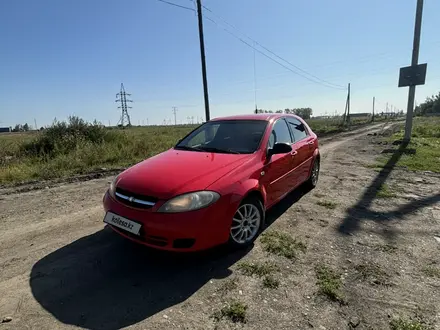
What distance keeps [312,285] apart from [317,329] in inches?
22.8

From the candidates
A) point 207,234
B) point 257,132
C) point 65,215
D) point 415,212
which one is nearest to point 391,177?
point 415,212

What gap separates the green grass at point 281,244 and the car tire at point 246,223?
185 mm

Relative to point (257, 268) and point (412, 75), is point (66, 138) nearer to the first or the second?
point (257, 268)

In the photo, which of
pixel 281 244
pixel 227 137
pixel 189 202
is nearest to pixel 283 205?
pixel 281 244

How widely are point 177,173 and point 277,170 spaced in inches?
60.7

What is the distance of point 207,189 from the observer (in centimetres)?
293

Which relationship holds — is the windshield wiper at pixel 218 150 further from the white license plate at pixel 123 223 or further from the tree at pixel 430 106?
the tree at pixel 430 106

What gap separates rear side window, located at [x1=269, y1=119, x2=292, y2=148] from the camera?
421cm

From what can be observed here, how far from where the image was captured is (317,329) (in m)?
2.20

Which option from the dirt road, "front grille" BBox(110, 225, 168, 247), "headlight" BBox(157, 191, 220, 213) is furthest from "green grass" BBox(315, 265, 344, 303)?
"front grille" BBox(110, 225, 168, 247)

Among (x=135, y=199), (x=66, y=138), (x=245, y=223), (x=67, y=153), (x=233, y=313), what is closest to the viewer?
(x=233, y=313)

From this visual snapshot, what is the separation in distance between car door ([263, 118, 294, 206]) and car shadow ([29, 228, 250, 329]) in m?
1.02

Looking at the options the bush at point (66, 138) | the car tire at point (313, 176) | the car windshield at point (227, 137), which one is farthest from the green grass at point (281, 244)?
the bush at point (66, 138)

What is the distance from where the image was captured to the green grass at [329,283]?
2578 mm
